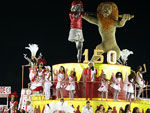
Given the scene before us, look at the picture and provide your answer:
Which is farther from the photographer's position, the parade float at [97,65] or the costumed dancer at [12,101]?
the costumed dancer at [12,101]

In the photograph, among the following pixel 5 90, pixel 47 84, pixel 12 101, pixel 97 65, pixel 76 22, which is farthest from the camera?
pixel 5 90

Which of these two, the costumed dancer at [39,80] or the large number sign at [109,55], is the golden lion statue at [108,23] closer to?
the large number sign at [109,55]

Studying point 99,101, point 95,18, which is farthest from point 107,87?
point 95,18

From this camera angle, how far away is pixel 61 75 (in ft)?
69.7

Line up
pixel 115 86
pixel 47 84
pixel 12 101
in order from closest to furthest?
pixel 115 86 → pixel 47 84 → pixel 12 101

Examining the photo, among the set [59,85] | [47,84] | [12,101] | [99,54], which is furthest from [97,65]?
[12,101]

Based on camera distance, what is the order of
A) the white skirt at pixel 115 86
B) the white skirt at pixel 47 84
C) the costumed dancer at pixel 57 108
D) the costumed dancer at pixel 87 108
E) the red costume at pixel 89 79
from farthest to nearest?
the white skirt at pixel 47 84
the red costume at pixel 89 79
the white skirt at pixel 115 86
the costumed dancer at pixel 87 108
the costumed dancer at pixel 57 108

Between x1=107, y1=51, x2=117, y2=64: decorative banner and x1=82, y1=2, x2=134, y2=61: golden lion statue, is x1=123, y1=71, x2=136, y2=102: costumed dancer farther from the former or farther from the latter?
x1=82, y1=2, x2=134, y2=61: golden lion statue

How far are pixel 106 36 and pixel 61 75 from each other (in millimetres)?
3367

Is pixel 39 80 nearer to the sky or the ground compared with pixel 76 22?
nearer to the ground

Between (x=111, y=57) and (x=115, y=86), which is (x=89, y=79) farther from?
(x=111, y=57)

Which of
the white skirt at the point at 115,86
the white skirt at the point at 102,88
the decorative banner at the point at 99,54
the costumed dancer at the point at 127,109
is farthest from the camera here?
the decorative banner at the point at 99,54

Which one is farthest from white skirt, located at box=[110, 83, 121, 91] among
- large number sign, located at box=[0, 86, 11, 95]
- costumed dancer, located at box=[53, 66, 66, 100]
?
large number sign, located at box=[0, 86, 11, 95]

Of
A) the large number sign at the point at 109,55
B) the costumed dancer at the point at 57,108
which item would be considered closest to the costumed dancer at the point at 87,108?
the large number sign at the point at 109,55
